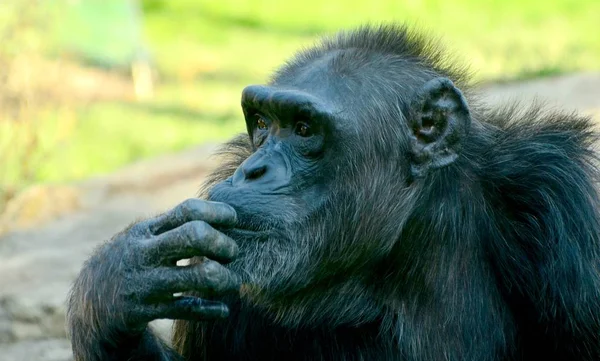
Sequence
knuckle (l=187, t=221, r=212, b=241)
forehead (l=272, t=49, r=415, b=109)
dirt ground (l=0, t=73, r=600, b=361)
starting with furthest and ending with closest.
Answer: dirt ground (l=0, t=73, r=600, b=361) → forehead (l=272, t=49, r=415, b=109) → knuckle (l=187, t=221, r=212, b=241)

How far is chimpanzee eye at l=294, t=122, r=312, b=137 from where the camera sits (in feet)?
19.4

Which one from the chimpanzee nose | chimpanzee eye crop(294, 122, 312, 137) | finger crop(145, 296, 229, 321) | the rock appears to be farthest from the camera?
the rock

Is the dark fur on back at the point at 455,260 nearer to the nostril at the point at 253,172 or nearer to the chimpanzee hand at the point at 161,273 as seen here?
the nostril at the point at 253,172

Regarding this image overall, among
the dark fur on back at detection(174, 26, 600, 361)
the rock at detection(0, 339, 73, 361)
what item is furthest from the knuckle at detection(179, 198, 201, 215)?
the rock at detection(0, 339, 73, 361)

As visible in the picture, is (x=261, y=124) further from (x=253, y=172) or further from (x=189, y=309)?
(x=189, y=309)

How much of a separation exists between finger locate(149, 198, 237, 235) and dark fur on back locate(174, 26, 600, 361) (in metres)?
0.60

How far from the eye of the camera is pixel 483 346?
6328 mm

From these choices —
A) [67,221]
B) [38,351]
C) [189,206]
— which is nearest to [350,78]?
[189,206]

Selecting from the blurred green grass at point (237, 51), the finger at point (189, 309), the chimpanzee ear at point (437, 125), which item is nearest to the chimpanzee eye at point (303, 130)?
the chimpanzee ear at point (437, 125)

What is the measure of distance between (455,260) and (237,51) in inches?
603

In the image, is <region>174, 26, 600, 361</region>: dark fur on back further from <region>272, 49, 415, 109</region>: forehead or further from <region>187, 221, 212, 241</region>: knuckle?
<region>187, 221, 212, 241</region>: knuckle

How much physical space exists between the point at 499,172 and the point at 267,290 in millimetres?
1487

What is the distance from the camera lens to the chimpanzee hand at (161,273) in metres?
5.41

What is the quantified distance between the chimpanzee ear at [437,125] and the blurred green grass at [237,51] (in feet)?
23.9
